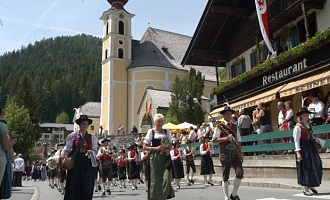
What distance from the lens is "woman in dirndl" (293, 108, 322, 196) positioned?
8812mm

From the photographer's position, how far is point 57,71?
155875mm

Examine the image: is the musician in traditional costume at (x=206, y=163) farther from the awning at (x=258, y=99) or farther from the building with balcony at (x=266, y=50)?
the awning at (x=258, y=99)

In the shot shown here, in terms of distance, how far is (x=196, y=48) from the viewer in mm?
25500

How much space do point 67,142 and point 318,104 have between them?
8.64 m

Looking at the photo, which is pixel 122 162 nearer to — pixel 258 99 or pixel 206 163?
pixel 206 163

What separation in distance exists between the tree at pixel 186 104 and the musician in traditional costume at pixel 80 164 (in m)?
32.6

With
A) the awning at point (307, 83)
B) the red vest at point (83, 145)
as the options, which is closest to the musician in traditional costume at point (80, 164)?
the red vest at point (83, 145)

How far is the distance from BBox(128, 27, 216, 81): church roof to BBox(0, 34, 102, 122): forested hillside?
54486 mm

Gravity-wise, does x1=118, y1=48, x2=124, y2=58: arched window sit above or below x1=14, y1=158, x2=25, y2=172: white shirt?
above

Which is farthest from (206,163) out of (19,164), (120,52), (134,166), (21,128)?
(21,128)

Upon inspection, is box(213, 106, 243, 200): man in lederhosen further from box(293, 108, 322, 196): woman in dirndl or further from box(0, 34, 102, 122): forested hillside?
box(0, 34, 102, 122): forested hillside

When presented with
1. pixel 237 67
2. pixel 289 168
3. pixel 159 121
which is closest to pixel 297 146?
pixel 159 121

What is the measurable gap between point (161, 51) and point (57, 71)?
333 ft

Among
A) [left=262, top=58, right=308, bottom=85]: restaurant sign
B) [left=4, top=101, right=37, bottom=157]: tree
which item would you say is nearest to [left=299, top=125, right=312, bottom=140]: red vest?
→ [left=262, top=58, right=308, bottom=85]: restaurant sign
